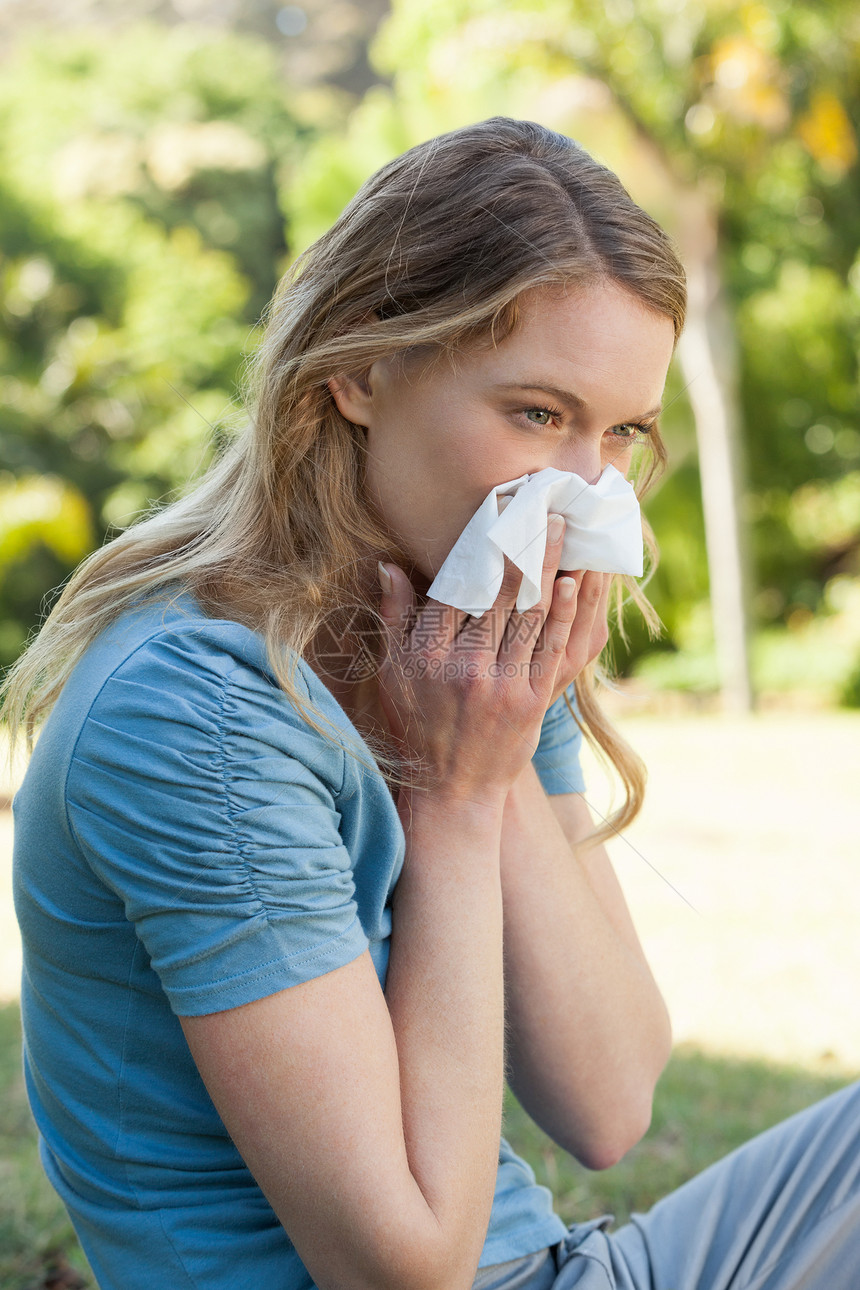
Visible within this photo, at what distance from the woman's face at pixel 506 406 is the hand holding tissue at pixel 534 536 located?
4cm

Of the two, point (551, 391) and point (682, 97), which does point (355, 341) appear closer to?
point (551, 391)

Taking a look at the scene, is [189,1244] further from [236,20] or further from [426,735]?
[236,20]

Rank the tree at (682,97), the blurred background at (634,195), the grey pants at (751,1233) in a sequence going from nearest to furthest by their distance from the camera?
1. the grey pants at (751,1233)
2. the tree at (682,97)
3. the blurred background at (634,195)

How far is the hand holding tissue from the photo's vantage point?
142 centimetres

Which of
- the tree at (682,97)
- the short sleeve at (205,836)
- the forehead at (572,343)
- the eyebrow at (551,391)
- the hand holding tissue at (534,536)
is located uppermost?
the tree at (682,97)

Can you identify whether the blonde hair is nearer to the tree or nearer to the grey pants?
the grey pants

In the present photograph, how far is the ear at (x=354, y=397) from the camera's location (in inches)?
59.7

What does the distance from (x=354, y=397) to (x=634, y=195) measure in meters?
5.84

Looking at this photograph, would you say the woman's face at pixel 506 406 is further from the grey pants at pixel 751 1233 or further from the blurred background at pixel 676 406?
the grey pants at pixel 751 1233

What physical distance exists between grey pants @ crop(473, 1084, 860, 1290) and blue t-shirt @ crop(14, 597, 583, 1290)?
0.30ft

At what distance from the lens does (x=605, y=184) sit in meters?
1.54

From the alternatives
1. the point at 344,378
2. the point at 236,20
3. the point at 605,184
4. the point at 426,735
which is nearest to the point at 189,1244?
the point at 426,735

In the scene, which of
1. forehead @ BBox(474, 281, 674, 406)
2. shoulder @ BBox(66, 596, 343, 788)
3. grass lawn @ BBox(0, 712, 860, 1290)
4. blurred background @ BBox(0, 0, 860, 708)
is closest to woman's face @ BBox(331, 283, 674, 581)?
forehead @ BBox(474, 281, 674, 406)

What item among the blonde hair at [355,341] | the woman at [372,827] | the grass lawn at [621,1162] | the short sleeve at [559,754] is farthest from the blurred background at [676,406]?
the short sleeve at [559,754]
